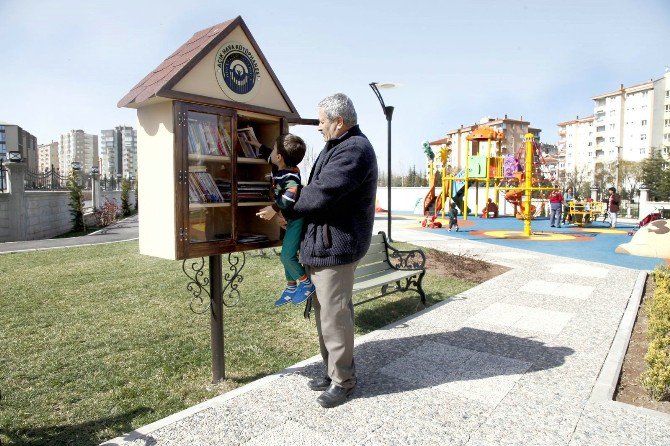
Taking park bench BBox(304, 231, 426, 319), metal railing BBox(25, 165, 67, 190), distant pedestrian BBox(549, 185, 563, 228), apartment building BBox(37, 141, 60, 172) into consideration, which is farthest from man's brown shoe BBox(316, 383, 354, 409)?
apartment building BBox(37, 141, 60, 172)

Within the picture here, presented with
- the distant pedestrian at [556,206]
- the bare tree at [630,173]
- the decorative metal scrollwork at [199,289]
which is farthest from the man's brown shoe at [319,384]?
the bare tree at [630,173]

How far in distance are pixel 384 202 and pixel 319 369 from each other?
31895 millimetres

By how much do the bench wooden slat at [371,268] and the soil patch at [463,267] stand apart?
2388mm

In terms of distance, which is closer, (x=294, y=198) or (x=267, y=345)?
(x=294, y=198)

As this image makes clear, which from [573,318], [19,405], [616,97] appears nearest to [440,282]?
[573,318]

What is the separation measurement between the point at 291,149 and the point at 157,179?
1.04 meters

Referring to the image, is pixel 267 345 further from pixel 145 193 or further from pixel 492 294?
pixel 492 294

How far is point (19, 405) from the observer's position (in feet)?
11.3

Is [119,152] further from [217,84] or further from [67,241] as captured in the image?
[217,84]

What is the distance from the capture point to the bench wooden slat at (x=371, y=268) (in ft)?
19.4

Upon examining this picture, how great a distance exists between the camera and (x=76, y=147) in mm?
109250

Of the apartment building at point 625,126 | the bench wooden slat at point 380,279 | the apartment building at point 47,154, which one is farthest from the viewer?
the apartment building at point 47,154

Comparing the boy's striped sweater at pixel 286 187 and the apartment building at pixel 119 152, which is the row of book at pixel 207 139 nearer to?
the boy's striped sweater at pixel 286 187

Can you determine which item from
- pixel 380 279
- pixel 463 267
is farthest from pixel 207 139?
pixel 463 267
